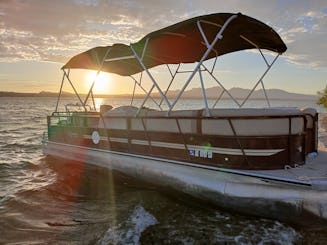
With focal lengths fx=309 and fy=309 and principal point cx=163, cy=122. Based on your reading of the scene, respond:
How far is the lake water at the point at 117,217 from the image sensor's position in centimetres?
531

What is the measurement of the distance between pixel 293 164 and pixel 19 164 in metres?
9.73

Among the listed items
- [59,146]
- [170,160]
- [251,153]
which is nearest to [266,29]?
[251,153]

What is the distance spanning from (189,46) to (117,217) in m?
→ 4.79

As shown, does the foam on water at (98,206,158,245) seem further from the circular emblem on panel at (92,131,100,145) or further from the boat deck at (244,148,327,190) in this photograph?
the circular emblem on panel at (92,131,100,145)

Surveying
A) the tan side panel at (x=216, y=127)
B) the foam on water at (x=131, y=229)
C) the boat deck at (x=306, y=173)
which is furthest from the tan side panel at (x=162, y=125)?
the boat deck at (x=306, y=173)

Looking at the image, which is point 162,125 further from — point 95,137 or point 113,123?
point 95,137

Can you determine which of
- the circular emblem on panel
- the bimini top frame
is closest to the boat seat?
the bimini top frame

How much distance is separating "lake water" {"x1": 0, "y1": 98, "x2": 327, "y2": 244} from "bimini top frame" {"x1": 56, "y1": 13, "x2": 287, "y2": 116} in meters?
2.15

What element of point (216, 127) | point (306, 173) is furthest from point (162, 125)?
point (306, 173)

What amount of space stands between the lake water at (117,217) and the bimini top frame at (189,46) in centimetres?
Result: 215

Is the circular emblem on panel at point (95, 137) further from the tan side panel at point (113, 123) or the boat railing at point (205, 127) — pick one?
the tan side panel at point (113, 123)

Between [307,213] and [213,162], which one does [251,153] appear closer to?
[213,162]

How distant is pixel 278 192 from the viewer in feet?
17.6

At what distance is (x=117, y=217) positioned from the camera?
20.7 feet
